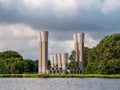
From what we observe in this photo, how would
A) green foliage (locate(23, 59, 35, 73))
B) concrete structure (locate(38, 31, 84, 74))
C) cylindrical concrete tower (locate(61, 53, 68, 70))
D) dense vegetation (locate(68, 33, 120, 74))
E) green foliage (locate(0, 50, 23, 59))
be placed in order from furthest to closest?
green foliage (locate(0, 50, 23, 59)), green foliage (locate(23, 59, 35, 73)), concrete structure (locate(38, 31, 84, 74)), cylindrical concrete tower (locate(61, 53, 68, 70)), dense vegetation (locate(68, 33, 120, 74))

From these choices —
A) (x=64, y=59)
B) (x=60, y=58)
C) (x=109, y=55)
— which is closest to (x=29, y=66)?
(x=60, y=58)

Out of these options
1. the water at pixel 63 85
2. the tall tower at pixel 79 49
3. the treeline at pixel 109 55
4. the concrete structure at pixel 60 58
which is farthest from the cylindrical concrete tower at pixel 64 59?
the water at pixel 63 85

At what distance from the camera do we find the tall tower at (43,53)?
105438 mm

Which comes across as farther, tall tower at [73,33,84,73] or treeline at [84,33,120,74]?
tall tower at [73,33,84,73]

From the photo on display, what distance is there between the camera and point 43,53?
350ft

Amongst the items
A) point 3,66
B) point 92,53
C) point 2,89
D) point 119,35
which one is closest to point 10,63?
point 3,66

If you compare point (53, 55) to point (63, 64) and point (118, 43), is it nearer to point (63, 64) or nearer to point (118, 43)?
point (63, 64)

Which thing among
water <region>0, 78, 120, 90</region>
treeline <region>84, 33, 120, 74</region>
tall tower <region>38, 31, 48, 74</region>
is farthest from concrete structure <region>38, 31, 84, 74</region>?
water <region>0, 78, 120, 90</region>

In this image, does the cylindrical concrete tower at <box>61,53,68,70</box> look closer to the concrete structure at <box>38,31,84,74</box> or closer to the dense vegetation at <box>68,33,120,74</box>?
the concrete structure at <box>38,31,84,74</box>

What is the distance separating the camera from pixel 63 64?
104750 mm

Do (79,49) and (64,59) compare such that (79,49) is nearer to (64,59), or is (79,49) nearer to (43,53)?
Answer: (64,59)

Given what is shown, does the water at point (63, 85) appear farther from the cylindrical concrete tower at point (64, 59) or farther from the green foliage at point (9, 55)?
the green foliage at point (9, 55)

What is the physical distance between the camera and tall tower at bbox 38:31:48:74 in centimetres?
10544

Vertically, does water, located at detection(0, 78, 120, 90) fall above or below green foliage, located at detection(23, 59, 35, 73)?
below
